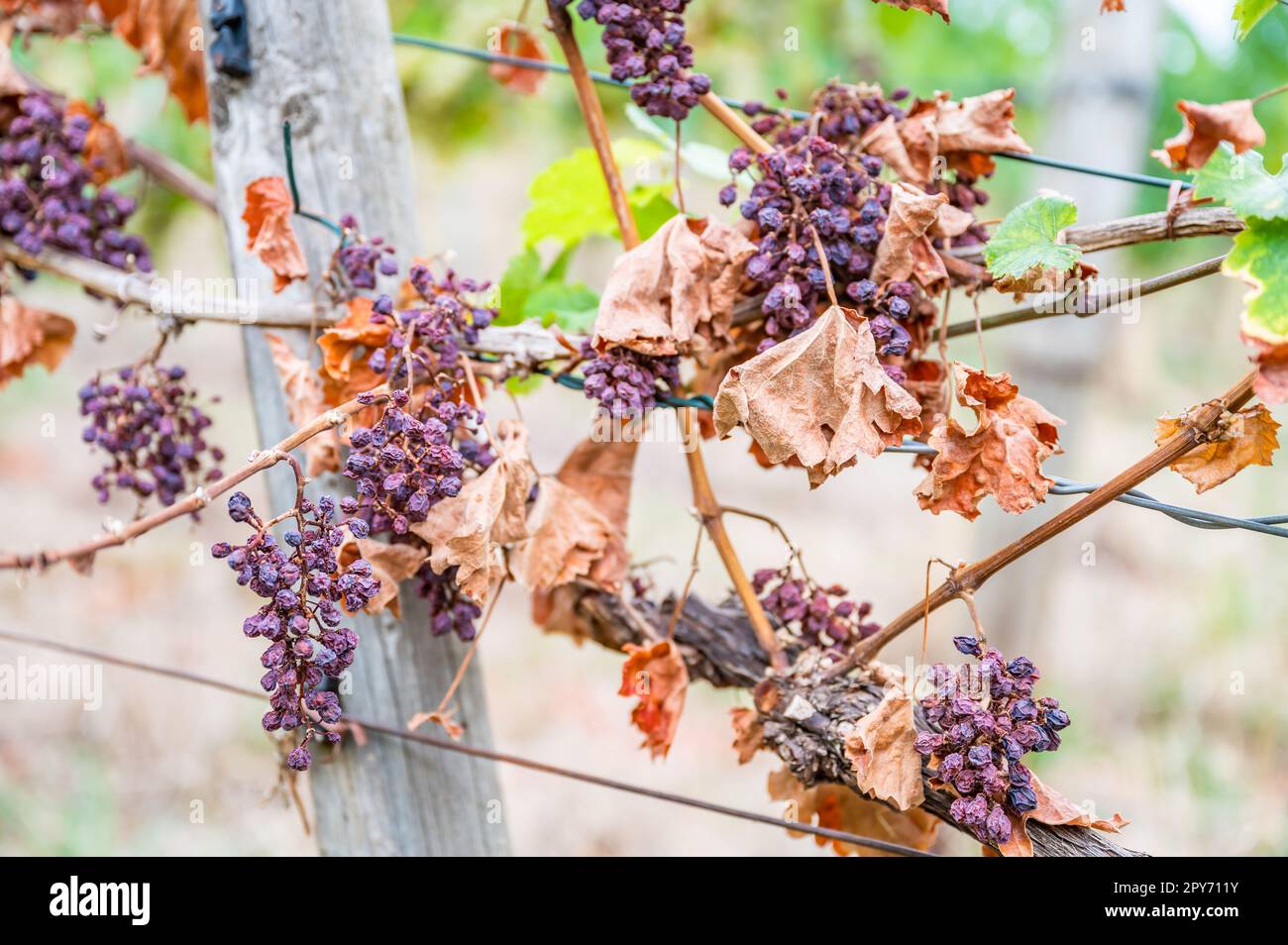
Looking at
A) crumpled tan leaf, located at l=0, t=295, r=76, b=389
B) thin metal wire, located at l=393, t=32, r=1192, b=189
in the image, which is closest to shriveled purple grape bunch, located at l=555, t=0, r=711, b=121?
thin metal wire, located at l=393, t=32, r=1192, b=189

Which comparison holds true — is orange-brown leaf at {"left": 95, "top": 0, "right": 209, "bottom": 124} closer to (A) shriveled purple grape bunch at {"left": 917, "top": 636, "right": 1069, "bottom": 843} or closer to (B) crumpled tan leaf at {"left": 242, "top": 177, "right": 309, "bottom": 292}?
(B) crumpled tan leaf at {"left": 242, "top": 177, "right": 309, "bottom": 292}

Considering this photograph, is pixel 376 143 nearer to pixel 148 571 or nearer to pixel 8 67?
pixel 8 67

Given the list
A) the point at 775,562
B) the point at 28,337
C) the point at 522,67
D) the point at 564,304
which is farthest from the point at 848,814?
the point at 775,562

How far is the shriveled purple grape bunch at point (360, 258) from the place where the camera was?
98 cm

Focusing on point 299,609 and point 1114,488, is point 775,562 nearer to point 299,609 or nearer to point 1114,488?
point 1114,488

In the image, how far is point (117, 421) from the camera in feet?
3.54

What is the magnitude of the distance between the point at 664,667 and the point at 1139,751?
317 cm

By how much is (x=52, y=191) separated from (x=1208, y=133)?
4.17 feet

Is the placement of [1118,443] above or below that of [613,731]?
above

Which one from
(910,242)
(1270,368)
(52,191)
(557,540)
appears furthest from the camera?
(52,191)

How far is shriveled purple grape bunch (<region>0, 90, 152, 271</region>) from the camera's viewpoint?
1.17 meters

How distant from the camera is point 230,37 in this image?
1040 millimetres

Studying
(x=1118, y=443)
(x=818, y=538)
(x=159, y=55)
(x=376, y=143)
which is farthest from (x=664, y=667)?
(x=1118, y=443)

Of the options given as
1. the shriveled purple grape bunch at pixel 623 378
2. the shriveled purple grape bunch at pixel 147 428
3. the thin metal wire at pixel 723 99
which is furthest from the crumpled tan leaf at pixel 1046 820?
the shriveled purple grape bunch at pixel 147 428
